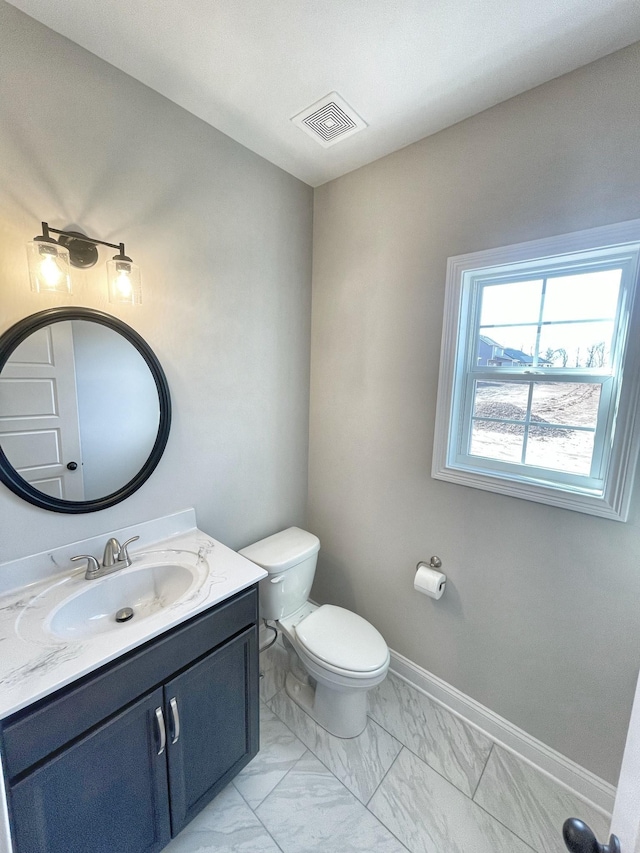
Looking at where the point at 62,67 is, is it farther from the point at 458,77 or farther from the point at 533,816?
the point at 533,816

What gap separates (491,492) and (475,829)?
1207mm

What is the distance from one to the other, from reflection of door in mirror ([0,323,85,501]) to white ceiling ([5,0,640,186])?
95cm

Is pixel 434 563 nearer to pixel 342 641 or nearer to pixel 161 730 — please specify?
pixel 342 641

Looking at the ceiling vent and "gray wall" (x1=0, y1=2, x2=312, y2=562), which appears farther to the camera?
the ceiling vent

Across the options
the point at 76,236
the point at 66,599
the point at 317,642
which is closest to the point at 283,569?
the point at 317,642

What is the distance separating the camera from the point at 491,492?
1485 millimetres

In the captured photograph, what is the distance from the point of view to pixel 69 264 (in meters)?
1.18

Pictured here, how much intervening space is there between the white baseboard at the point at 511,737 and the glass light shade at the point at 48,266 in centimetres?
224

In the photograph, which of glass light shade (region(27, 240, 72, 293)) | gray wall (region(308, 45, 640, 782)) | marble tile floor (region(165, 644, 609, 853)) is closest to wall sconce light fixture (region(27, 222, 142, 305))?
glass light shade (region(27, 240, 72, 293))

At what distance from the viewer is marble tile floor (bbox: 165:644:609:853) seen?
4.00 feet

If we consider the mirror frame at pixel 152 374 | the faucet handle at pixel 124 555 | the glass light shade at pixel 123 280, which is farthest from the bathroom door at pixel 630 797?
the glass light shade at pixel 123 280

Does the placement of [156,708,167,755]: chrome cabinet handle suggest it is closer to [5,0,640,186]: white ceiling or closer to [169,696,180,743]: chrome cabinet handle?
[169,696,180,743]: chrome cabinet handle

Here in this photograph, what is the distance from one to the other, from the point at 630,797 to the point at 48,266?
1796 mm

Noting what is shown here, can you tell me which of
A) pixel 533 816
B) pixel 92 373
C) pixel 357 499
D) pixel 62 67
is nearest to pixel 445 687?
pixel 533 816
